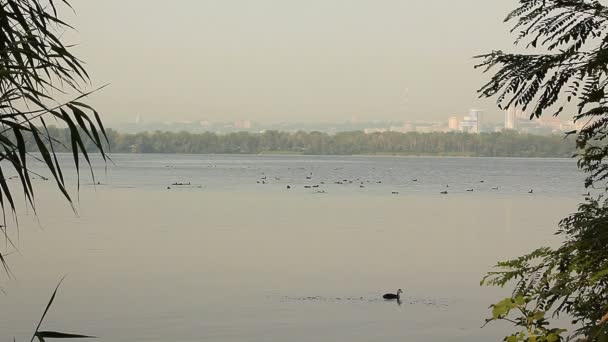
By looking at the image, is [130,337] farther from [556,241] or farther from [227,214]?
[227,214]

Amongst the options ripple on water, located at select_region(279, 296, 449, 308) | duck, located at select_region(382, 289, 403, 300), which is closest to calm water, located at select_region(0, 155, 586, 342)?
ripple on water, located at select_region(279, 296, 449, 308)

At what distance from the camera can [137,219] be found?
46625 mm

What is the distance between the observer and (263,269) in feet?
93.6

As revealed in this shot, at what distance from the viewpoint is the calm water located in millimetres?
19531

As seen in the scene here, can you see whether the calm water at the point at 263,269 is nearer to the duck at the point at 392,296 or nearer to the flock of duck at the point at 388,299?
the flock of duck at the point at 388,299

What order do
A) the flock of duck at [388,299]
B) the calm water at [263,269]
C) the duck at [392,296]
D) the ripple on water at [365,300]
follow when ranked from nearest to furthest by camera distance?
the calm water at [263,269]
the ripple on water at [365,300]
the flock of duck at [388,299]
the duck at [392,296]

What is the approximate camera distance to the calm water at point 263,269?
1953 cm

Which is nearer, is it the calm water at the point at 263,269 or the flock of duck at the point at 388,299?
the calm water at the point at 263,269

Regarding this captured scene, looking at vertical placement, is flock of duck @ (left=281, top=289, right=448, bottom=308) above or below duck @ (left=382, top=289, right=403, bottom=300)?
below

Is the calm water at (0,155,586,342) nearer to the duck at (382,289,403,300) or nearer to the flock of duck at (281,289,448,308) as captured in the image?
the flock of duck at (281,289,448,308)

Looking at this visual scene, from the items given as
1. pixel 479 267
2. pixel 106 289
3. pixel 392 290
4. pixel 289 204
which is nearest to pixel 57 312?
pixel 106 289

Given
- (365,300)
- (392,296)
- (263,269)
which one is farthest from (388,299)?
(263,269)

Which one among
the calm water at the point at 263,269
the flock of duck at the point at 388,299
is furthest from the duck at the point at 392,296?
the calm water at the point at 263,269

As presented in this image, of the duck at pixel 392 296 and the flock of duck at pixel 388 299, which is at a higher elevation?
the duck at pixel 392 296
